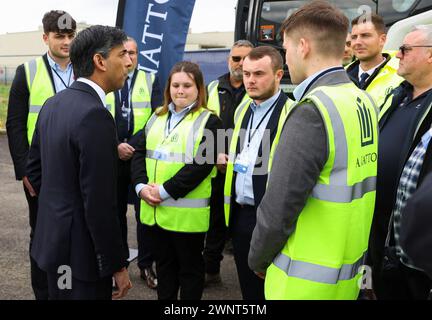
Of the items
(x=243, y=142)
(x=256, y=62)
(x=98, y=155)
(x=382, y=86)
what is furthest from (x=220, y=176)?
(x=98, y=155)

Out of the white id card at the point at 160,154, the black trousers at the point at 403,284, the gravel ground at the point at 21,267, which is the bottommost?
the gravel ground at the point at 21,267

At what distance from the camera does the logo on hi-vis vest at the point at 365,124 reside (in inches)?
64.2

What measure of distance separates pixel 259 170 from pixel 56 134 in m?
1.10

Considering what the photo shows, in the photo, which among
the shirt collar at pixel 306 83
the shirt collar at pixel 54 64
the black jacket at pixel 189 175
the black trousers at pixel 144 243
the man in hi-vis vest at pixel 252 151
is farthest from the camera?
the shirt collar at pixel 54 64

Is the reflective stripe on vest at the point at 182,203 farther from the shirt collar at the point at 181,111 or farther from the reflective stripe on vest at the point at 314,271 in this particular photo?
the reflective stripe on vest at the point at 314,271

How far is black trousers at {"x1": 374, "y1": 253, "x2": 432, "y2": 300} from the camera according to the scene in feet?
6.47

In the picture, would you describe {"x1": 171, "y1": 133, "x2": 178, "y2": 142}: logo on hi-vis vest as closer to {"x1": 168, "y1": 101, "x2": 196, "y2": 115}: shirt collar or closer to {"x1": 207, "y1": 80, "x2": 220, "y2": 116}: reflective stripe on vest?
{"x1": 168, "y1": 101, "x2": 196, "y2": 115}: shirt collar

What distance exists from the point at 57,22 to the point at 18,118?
29.1 inches

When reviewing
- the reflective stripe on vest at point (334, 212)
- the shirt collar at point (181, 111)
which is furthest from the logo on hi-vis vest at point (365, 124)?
the shirt collar at point (181, 111)

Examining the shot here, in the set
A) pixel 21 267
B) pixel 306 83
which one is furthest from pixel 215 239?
pixel 306 83

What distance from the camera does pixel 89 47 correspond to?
1.98 meters

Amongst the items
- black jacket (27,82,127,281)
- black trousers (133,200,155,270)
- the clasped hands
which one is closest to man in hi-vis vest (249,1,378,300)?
black jacket (27,82,127,281)

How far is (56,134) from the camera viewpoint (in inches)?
74.9
